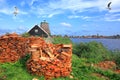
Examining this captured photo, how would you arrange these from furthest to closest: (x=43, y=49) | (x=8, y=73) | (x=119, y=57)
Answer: (x=119, y=57), (x=43, y=49), (x=8, y=73)

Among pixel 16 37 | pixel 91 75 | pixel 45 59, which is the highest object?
pixel 16 37

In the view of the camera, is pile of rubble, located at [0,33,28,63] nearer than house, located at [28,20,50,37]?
Yes

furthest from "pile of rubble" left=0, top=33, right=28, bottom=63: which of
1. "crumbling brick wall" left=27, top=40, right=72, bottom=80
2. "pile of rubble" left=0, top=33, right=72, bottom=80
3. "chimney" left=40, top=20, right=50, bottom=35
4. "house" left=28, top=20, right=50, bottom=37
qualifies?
"chimney" left=40, top=20, right=50, bottom=35

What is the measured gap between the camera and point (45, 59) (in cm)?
1316

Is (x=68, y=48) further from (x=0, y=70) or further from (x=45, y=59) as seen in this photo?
(x=0, y=70)

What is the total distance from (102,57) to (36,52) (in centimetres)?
989

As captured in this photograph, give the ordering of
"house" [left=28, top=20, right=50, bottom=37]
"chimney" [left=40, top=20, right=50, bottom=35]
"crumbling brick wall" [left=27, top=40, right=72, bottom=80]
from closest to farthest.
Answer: "crumbling brick wall" [left=27, top=40, right=72, bottom=80]
"house" [left=28, top=20, right=50, bottom=37]
"chimney" [left=40, top=20, right=50, bottom=35]

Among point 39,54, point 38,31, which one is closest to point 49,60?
point 39,54

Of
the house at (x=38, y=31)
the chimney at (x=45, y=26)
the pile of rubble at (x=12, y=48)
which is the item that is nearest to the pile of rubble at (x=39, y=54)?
the pile of rubble at (x=12, y=48)

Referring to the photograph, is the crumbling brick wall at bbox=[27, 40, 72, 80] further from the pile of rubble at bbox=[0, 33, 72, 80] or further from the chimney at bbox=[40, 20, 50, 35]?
the chimney at bbox=[40, 20, 50, 35]

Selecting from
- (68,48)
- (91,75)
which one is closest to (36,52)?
(68,48)

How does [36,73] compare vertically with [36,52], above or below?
below

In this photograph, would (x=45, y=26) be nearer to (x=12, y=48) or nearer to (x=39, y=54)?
(x=12, y=48)

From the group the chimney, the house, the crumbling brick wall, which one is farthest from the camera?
the chimney
